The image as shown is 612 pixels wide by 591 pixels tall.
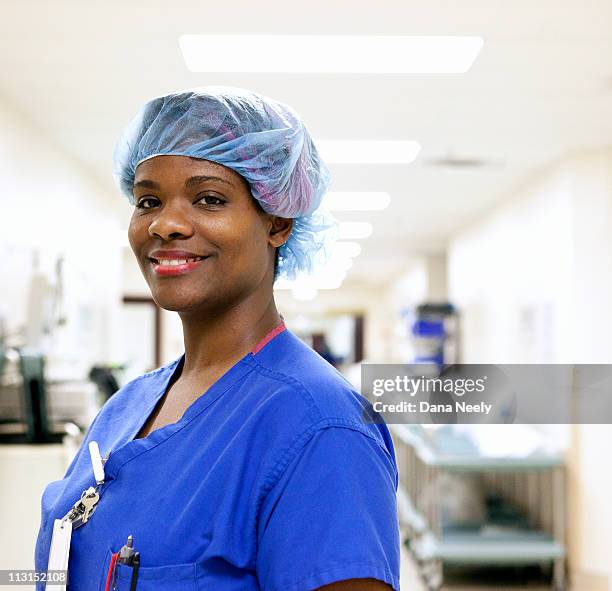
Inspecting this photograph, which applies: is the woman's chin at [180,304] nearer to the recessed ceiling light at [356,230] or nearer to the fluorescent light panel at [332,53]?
the fluorescent light panel at [332,53]

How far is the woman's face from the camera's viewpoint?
2.93ft

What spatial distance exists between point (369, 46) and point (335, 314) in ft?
41.6

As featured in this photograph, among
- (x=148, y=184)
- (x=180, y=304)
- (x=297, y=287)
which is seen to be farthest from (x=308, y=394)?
(x=297, y=287)

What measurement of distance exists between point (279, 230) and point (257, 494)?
39 centimetres

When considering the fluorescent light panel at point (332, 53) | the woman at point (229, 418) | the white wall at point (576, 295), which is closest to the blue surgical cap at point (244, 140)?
the woman at point (229, 418)

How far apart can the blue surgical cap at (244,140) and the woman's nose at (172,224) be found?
0.08 m

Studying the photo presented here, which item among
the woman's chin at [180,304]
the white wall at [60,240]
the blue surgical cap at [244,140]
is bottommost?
the woman's chin at [180,304]

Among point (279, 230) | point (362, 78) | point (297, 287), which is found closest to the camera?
point (279, 230)

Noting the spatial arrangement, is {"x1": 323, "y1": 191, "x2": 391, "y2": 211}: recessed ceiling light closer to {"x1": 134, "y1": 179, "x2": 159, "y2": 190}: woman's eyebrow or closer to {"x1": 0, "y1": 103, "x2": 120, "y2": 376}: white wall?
{"x1": 0, "y1": 103, "x2": 120, "y2": 376}: white wall

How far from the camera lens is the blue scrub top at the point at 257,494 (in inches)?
29.1

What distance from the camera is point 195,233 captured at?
889 millimetres

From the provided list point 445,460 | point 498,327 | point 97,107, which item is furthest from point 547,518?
point 97,107

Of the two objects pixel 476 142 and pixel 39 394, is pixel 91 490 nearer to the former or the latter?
pixel 39 394

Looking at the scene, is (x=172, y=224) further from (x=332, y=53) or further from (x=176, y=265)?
(x=332, y=53)
